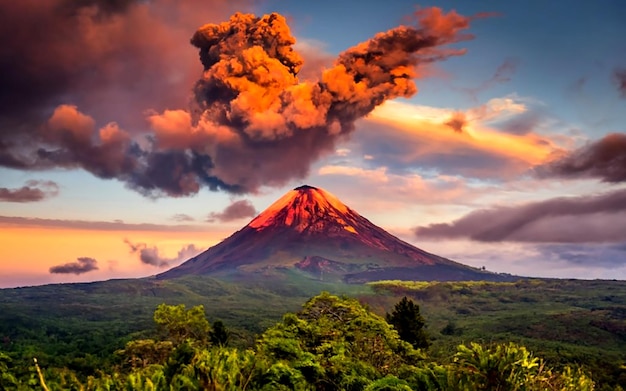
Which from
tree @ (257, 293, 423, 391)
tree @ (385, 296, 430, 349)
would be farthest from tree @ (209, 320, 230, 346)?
tree @ (257, 293, 423, 391)

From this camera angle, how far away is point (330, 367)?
25.7m

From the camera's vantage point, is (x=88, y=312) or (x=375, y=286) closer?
(x=88, y=312)

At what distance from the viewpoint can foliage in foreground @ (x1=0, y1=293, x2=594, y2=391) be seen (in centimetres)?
1789

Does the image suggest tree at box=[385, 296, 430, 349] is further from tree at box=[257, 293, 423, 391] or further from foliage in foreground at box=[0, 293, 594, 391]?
tree at box=[257, 293, 423, 391]

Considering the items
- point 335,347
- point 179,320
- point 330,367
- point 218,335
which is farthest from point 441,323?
point 330,367

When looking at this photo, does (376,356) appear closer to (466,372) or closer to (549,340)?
(466,372)

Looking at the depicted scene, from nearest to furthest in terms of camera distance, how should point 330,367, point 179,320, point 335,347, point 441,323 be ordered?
point 330,367 < point 335,347 < point 179,320 < point 441,323

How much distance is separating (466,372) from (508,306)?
173 meters

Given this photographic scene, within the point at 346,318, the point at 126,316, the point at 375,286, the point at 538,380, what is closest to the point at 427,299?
the point at 375,286

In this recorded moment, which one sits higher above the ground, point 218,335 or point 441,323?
point 218,335

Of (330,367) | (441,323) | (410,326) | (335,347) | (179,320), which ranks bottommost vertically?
(441,323)

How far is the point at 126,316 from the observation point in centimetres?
17100

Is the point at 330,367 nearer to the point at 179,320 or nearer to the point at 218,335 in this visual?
the point at 179,320

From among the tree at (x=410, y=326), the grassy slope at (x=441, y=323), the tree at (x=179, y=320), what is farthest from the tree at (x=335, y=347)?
the grassy slope at (x=441, y=323)
